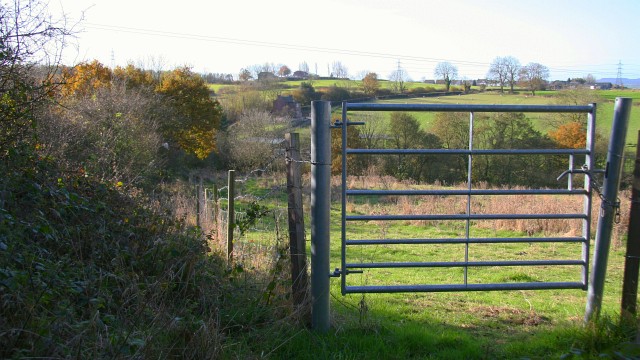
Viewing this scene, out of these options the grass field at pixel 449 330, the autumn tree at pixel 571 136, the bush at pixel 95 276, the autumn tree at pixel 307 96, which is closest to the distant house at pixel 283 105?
the autumn tree at pixel 307 96

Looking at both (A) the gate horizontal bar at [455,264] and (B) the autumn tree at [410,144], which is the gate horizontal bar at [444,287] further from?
(B) the autumn tree at [410,144]

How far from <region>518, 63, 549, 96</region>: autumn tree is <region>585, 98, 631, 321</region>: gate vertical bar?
3277 centimetres

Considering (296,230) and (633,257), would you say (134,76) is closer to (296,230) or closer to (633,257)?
(296,230)

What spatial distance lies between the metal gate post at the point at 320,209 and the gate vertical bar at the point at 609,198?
2.20m

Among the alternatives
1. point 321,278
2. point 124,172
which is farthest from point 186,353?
point 124,172

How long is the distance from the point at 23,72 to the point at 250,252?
297cm

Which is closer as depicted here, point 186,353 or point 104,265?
point 186,353

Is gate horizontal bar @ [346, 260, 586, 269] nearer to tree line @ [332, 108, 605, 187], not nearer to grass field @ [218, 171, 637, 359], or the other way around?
grass field @ [218, 171, 637, 359]

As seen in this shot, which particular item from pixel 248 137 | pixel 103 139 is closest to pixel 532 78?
pixel 248 137

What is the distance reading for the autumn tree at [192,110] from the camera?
140 feet

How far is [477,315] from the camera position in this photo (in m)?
5.34

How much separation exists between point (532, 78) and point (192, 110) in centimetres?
2664

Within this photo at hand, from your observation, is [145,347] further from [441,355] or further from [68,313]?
[441,355]

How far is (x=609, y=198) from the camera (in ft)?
15.1
